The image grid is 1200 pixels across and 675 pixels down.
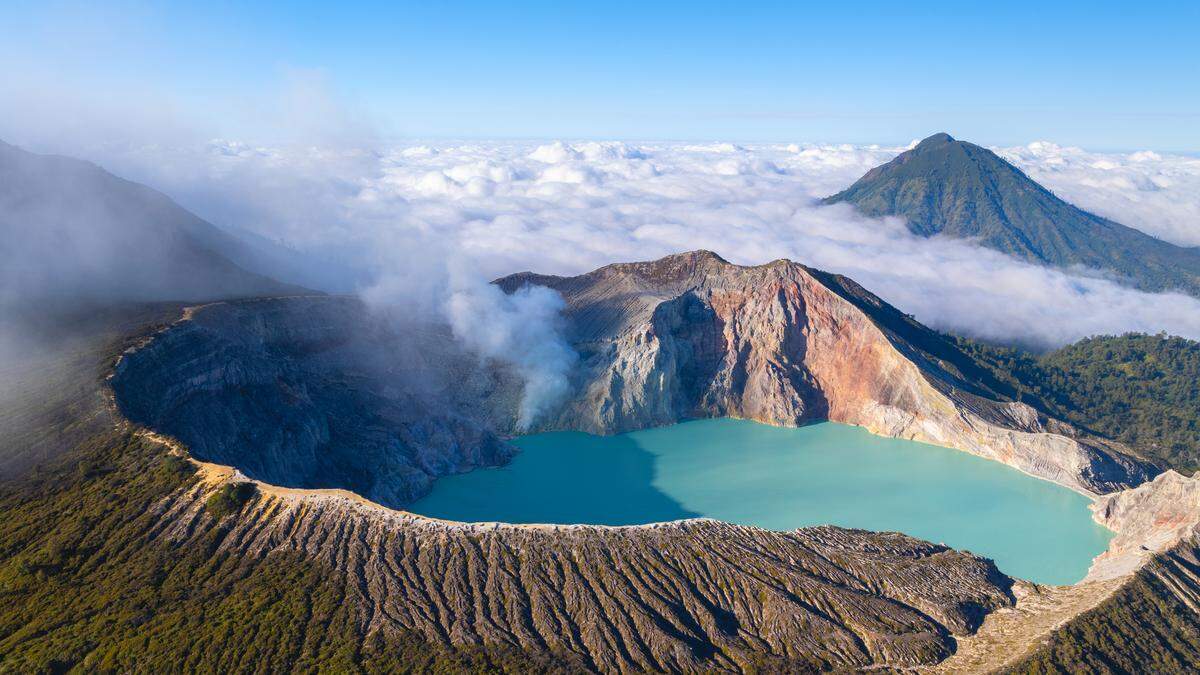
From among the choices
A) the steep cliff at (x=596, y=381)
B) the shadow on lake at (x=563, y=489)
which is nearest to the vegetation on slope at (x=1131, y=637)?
the shadow on lake at (x=563, y=489)

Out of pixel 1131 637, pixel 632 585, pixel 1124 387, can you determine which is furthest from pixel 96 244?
pixel 1124 387

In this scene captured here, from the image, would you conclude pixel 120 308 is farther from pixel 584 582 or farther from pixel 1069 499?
pixel 1069 499

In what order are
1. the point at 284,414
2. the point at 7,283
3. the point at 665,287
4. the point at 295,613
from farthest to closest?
1. the point at 665,287
2. the point at 7,283
3. the point at 284,414
4. the point at 295,613

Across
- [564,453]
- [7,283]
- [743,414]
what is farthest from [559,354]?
[7,283]

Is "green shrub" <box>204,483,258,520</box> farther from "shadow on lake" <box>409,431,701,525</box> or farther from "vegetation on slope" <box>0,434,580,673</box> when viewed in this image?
"shadow on lake" <box>409,431,701,525</box>

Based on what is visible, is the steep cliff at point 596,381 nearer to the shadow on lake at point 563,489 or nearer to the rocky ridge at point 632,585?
the shadow on lake at point 563,489

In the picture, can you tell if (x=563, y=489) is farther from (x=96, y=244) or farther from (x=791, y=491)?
(x=96, y=244)
